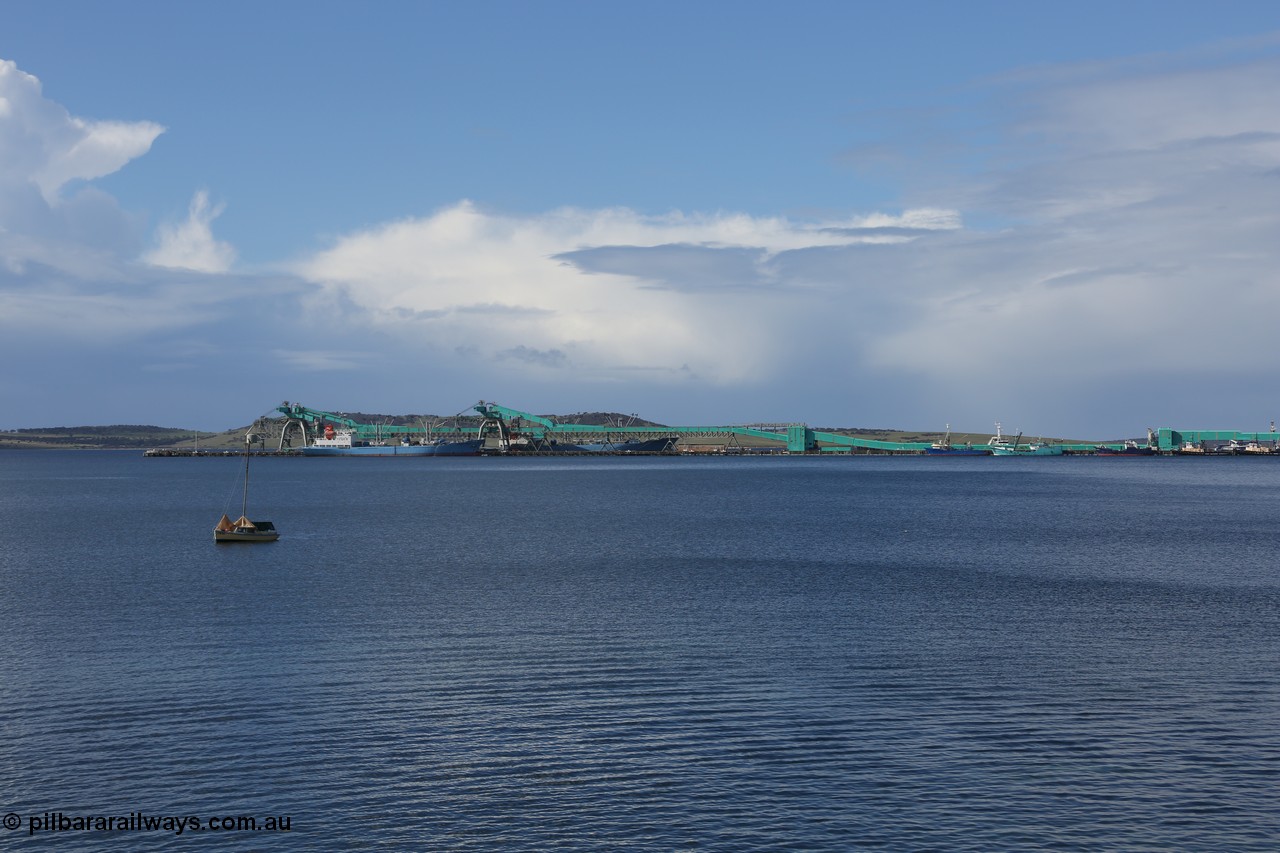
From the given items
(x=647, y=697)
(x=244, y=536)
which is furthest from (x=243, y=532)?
(x=647, y=697)

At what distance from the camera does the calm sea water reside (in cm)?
1430

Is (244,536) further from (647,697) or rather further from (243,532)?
(647,697)

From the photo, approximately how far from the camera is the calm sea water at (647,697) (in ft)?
46.9

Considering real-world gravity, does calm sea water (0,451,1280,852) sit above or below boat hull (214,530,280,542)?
below

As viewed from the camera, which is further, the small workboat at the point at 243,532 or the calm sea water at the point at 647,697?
the small workboat at the point at 243,532

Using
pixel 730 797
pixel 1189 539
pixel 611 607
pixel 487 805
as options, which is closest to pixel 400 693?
pixel 487 805

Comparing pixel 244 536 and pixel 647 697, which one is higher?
pixel 244 536

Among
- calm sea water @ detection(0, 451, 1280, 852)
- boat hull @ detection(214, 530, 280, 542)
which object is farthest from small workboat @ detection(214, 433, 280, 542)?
calm sea water @ detection(0, 451, 1280, 852)

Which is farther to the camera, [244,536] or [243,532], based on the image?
[243,532]

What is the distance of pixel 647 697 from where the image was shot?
65.6ft

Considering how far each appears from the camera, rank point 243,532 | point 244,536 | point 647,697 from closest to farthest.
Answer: point 647,697 < point 244,536 < point 243,532

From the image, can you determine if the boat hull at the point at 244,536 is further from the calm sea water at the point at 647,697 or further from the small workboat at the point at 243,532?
the calm sea water at the point at 647,697

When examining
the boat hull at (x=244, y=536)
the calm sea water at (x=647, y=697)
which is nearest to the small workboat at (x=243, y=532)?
the boat hull at (x=244, y=536)

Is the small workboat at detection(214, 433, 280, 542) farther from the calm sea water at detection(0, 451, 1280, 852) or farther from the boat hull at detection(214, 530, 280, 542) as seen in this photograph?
the calm sea water at detection(0, 451, 1280, 852)
